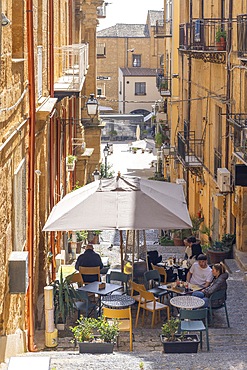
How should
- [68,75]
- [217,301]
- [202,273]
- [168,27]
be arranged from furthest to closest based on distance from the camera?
1. [168,27]
2. [68,75]
3. [202,273]
4. [217,301]

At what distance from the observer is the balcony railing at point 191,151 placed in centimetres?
2236

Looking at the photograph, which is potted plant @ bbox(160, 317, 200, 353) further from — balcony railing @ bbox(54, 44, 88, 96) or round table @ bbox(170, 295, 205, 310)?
balcony railing @ bbox(54, 44, 88, 96)

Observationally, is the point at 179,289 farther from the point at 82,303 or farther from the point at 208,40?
the point at 208,40

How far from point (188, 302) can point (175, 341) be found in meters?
1.32

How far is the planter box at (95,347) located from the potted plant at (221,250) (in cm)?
765

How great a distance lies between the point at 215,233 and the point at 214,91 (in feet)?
12.6

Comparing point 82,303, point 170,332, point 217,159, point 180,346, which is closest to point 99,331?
point 170,332

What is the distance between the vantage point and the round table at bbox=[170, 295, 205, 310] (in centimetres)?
1082

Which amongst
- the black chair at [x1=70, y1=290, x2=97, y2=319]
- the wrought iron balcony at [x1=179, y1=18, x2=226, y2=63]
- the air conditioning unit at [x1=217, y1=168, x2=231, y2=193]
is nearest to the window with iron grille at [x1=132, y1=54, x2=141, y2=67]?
the wrought iron balcony at [x1=179, y1=18, x2=226, y2=63]

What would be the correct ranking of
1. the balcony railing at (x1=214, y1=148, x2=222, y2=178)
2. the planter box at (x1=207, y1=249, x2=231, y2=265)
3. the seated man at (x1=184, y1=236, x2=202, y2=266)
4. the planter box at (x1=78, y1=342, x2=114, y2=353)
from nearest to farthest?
the planter box at (x1=78, y1=342, x2=114, y2=353)
the seated man at (x1=184, y1=236, x2=202, y2=266)
the planter box at (x1=207, y1=249, x2=231, y2=265)
the balcony railing at (x1=214, y1=148, x2=222, y2=178)

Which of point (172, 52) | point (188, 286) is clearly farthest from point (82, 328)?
point (172, 52)

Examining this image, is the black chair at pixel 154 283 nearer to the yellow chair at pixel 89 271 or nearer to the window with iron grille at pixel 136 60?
the yellow chair at pixel 89 271

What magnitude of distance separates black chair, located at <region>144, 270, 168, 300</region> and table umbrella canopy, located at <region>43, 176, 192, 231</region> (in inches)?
52.5

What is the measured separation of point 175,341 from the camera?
9.74 metres
